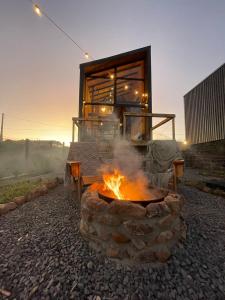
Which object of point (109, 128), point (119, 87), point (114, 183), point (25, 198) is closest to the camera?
point (114, 183)

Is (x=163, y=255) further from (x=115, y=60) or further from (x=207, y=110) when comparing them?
(x=207, y=110)

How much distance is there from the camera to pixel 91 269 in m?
1.53

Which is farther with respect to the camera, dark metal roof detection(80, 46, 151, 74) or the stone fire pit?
dark metal roof detection(80, 46, 151, 74)

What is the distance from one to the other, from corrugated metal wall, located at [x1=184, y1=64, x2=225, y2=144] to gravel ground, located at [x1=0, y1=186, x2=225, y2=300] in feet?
33.2

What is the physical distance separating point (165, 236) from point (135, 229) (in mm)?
403

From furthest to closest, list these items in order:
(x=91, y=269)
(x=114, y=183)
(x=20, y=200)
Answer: (x=20, y=200), (x=114, y=183), (x=91, y=269)

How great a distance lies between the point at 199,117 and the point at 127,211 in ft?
44.0

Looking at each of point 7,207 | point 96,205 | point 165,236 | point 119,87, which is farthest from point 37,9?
point 165,236

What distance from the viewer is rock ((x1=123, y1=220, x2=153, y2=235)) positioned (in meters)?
1.63

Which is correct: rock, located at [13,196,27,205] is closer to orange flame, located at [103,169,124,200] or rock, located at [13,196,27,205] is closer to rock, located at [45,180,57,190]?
rock, located at [45,180,57,190]

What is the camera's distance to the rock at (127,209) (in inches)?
65.0

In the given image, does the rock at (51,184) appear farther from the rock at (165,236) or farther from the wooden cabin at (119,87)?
the rock at (165,236)

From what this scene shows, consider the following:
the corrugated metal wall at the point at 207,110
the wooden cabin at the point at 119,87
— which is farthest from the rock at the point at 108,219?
the corrugated metal wall at the point at 207,110

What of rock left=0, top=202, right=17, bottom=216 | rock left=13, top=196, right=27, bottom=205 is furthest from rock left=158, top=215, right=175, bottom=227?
rock left=13, top=196, right=27, bottom=205
